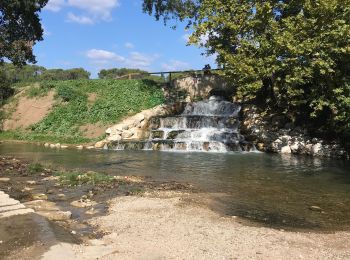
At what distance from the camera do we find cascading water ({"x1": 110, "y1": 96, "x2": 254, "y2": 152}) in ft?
93.0

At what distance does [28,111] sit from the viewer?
40250mm

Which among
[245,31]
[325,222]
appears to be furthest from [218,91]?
[325,222]

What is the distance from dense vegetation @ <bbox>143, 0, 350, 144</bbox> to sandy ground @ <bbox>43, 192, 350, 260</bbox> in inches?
567

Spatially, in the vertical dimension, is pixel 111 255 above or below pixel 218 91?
below

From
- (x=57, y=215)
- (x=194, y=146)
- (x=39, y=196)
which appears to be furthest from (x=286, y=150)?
(x=57, y=215)

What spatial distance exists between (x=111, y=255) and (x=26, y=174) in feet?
32.6

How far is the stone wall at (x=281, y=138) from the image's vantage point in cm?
2571

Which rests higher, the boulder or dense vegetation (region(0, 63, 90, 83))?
dense vegetation (region(0, 63, 90, 83))

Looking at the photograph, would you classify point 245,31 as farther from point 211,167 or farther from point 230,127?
point 211,167

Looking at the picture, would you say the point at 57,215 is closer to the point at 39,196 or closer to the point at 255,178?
the point at 39,196

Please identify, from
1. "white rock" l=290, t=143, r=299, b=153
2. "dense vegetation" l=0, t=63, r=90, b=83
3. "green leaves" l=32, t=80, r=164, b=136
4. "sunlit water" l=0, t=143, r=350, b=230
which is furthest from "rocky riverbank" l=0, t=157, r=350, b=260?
"dense vegetation" l=0, t=63, r=90, b=83

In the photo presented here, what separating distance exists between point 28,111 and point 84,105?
582cm

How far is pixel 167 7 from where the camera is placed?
39.2 metres

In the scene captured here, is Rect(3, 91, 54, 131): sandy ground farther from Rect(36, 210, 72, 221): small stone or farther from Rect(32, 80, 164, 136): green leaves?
Rect(36, 210, 72, 221): small stone
